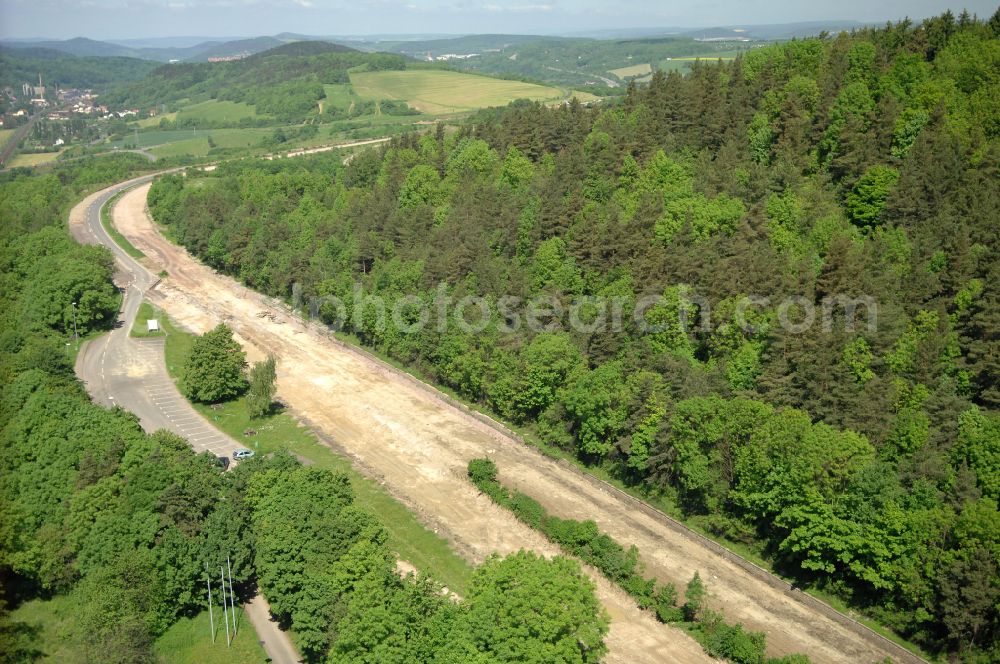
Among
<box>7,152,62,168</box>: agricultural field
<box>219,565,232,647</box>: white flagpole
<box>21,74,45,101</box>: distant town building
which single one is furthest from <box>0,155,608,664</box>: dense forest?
<box>21,74,45,101</box>: distant town building

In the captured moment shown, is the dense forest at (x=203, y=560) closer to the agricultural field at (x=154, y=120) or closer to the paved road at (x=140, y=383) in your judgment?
the paved road at (x=140, y=383)

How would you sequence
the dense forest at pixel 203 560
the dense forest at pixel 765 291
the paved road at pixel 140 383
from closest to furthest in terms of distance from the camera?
the dense forest at pixel 203 560, the dense forest at pixel 765 291, the paved road at pixel 140 383

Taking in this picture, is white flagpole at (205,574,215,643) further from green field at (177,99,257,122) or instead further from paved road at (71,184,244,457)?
green field at (177,99,257,122)

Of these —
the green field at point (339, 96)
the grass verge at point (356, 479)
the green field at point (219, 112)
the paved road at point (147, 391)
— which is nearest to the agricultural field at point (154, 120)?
the green field at point (219, 112)

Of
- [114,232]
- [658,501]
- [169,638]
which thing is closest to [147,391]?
[169,638]

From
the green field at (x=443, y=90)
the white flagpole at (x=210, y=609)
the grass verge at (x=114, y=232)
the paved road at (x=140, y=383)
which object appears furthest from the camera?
the green field at (x=443, y=90)

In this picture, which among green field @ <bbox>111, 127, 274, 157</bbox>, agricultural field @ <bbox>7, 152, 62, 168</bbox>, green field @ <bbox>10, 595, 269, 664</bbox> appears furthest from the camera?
green field @ <bbox>111, 127, 274, 157</bbox>
